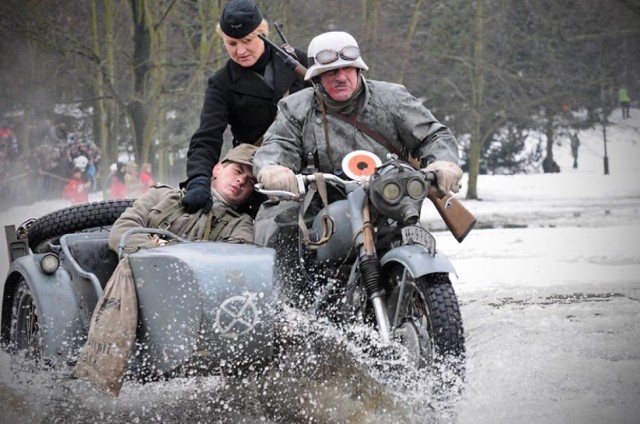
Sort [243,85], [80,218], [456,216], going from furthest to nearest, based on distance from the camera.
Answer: [243,85] → [80,218] → [456,216]

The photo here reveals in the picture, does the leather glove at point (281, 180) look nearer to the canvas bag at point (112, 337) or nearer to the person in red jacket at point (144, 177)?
the canvas bag at point (112, 337)

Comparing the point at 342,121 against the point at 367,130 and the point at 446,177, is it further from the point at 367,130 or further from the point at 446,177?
the point at 446,177

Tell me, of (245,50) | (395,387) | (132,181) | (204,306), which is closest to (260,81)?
(245,50)

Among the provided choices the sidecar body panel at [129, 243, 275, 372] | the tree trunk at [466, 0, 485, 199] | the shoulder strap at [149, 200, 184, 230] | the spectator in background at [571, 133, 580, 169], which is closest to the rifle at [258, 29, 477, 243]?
the sidecar body panel at [129, 243, 275, 372]

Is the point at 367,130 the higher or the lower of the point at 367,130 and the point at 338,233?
the higher

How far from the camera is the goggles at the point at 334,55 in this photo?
560 centimetres

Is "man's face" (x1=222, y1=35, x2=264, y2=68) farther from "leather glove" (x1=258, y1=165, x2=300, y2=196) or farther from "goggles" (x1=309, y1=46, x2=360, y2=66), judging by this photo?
"leather glove" (x1=258, y1=165, x2=300, y2=196)

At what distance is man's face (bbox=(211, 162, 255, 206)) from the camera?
243 inches

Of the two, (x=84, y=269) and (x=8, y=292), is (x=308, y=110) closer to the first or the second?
(x=84, y=269)

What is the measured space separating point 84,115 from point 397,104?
118ft

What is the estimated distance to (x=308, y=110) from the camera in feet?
19.2

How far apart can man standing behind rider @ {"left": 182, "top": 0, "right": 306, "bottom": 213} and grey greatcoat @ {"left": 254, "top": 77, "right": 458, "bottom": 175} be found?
1.02 m

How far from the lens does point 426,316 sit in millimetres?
4926

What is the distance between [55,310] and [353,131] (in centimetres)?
174
